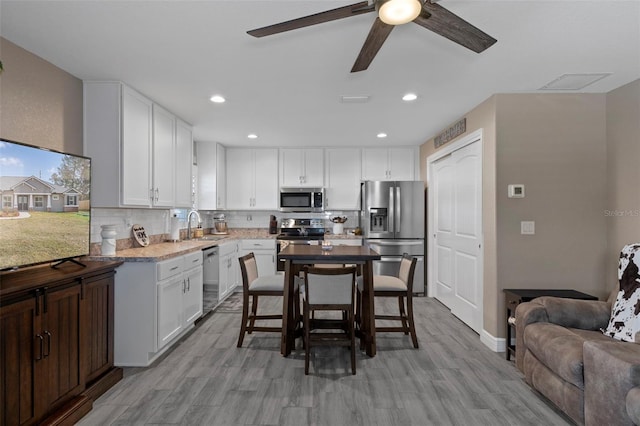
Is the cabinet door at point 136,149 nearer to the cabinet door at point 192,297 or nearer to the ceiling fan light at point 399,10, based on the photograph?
the cabinet door at point 192,297

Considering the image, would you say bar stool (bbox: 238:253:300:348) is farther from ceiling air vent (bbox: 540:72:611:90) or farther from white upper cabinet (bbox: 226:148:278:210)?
ceiling air vent (bbox: 540:72:611:90)

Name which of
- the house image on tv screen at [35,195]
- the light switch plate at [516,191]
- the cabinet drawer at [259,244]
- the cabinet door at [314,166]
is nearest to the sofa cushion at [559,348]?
the light switch plate at [516,191]

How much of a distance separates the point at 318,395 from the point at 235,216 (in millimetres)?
4166

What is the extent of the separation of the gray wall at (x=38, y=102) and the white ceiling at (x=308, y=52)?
0.11 metres

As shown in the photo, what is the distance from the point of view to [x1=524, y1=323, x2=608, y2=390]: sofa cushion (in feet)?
6.31

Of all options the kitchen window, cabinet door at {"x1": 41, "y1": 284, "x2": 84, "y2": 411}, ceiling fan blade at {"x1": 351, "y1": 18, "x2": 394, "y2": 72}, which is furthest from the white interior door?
the kitchen window

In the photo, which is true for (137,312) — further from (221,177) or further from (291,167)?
(291,167)

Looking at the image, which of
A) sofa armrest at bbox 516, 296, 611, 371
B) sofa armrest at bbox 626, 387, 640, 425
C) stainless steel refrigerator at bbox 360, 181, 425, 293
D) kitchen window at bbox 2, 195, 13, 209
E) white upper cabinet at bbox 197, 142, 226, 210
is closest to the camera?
sofa armrest at bbox 626, 387, 640, 425

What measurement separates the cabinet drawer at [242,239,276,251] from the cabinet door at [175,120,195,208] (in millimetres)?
1395

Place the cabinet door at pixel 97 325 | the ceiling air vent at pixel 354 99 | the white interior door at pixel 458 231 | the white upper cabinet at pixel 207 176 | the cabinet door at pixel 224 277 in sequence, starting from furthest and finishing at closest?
the white upper cabinet at pixel 207 176
the cabinet door at pixel 224 277
the white interior door at pixel 458 231
the ceiling air vent at pixel 354 99
the cabinet door at pixel 97 325

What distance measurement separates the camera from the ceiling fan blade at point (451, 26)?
146cm

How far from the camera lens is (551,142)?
3154 mm

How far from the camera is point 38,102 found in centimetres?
244

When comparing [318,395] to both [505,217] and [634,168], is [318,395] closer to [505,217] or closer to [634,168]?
[505,217]
